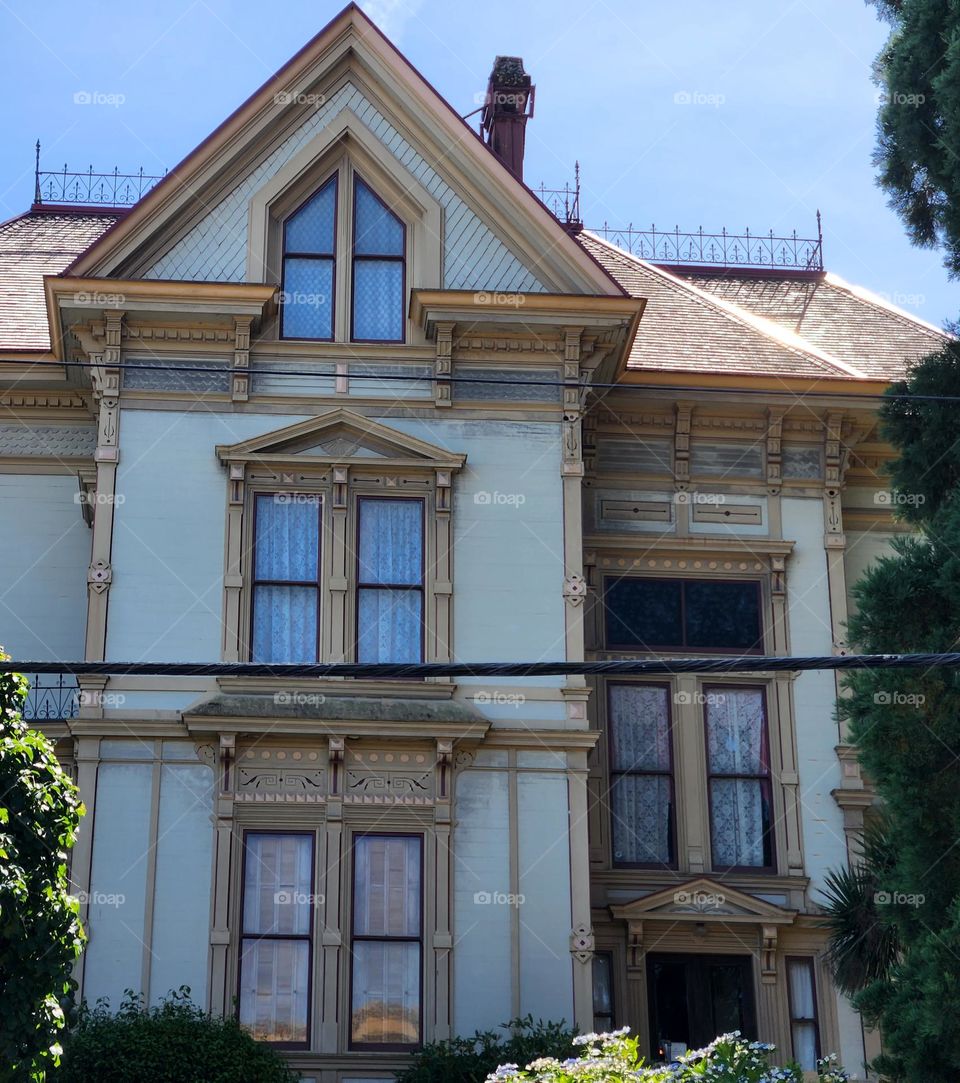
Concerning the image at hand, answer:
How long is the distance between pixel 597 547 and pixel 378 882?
4979mm

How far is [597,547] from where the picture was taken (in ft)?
67.9

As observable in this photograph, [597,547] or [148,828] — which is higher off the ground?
[597,547]

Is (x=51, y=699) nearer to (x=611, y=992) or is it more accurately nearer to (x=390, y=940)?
(x=390, y=940)

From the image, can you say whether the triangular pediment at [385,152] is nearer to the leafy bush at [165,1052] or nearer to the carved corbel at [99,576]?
the carved corbel at [99,576]

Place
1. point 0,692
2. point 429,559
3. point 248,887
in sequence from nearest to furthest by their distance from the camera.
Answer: point 0,692, point 248,887, point 429,559

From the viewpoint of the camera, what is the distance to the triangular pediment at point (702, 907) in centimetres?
1919

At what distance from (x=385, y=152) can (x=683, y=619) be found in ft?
21.1

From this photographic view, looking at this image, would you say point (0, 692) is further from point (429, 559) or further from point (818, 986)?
point (818, 986)

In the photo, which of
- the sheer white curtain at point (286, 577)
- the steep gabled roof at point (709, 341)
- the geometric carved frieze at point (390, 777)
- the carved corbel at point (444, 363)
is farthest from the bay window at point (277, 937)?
the steep gabled roof at point (709, 341)

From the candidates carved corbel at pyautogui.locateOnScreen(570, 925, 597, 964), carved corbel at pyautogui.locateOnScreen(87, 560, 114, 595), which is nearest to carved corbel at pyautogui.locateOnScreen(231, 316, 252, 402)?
carved corbel at pyautogui.locateOnScreen(87, 560, 114, 595)

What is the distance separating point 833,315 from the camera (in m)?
25.0

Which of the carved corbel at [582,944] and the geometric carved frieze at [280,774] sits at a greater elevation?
the geometric carved frieze at [280,774]

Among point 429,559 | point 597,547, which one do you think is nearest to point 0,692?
point 429,559

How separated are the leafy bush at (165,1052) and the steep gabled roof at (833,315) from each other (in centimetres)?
1092
